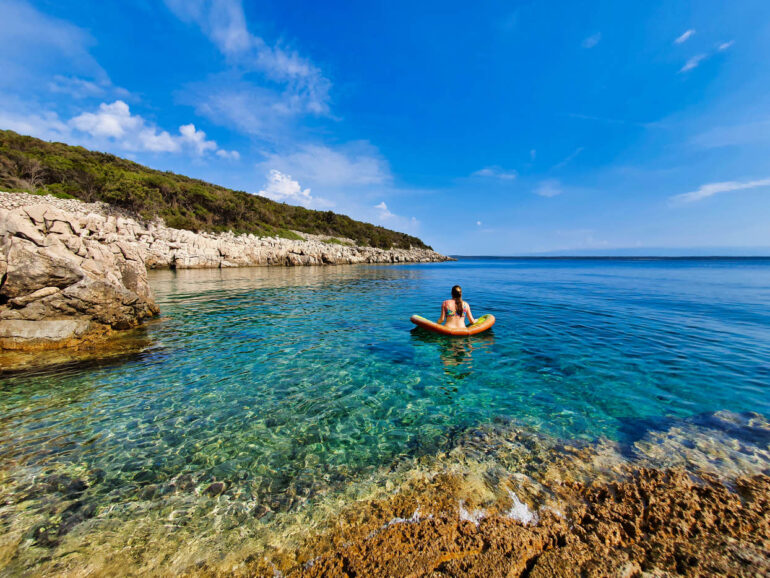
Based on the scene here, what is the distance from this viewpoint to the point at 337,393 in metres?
6.82

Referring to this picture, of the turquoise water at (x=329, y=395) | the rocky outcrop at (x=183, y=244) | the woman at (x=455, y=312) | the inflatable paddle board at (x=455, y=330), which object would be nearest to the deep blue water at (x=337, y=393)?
the turquoise water at (x=329, y=395)

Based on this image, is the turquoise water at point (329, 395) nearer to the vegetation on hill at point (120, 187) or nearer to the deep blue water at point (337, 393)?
the deep blue water at point (337, 393)

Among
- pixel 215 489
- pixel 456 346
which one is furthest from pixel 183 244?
pixel 215 489

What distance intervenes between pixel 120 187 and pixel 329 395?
58789 millimetres

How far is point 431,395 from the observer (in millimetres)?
6785

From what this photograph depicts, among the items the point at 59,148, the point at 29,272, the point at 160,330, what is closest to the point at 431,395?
the point at 160,330

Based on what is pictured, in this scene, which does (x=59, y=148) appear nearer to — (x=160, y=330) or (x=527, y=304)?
(x=160, y=330)

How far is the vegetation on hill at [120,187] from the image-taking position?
43750 millimetres

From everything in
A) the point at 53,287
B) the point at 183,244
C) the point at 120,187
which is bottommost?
the point at 53,287

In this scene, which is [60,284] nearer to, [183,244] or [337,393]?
[337,393]

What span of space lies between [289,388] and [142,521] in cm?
357

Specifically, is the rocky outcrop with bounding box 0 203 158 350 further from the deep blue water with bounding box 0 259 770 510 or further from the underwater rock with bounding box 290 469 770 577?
the underwater rock with bounding box 290 469 770 577

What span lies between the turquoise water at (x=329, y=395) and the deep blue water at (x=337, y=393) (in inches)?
1.3

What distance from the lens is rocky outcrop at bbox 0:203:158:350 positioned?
29.3ft
